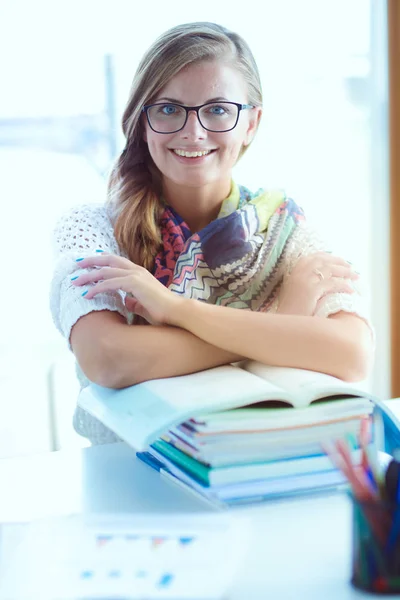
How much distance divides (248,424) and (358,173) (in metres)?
2.26

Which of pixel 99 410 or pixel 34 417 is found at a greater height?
pixel 99 410

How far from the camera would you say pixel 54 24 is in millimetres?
2549

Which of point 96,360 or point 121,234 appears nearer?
point 96,360

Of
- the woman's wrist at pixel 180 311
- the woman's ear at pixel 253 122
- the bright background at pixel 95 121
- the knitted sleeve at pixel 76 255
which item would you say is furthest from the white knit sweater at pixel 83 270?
the bright background at pixel 95 121

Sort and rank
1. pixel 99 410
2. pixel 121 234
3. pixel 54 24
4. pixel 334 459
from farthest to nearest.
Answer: pixel 54 24, pixel 121 234, pixel 99 410, pixel 334 459

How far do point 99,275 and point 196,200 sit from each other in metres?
0.38

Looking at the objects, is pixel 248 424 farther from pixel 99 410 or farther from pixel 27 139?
pixel 27 139

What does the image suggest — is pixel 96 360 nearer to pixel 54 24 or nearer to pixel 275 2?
pixel 54 24

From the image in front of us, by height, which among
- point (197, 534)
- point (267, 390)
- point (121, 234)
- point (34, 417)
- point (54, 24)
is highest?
point (54, 24)

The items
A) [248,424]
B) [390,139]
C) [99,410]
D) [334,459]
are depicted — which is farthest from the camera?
[390,139]

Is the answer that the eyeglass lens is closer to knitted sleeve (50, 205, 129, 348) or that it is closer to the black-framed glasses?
the black-framed glasses

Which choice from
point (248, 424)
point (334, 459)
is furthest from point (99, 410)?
point (334, 459)

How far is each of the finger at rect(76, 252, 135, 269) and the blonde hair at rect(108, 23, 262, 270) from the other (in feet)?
0.66

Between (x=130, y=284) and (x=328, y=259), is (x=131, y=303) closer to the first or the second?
(x=130, y=284)
